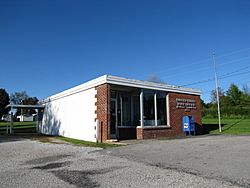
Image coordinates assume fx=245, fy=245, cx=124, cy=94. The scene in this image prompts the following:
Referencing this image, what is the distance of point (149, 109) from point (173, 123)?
2.23 metres

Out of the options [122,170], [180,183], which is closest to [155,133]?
[122,170]

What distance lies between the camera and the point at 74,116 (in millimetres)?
16312

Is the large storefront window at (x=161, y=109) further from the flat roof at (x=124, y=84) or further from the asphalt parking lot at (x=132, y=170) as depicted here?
the asphalt parking lot at (x=132, y=170)

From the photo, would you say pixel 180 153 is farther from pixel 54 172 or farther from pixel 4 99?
pixel 4 99

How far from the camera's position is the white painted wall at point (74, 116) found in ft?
47.4

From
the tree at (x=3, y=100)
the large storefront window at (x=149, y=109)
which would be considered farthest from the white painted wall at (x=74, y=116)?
the tree at (x=3, y=100)

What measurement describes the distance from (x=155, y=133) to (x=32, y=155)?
320 inches

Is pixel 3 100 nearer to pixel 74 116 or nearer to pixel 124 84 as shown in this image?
pixel 74 116

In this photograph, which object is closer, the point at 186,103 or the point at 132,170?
the point at 132,170

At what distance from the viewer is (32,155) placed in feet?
29.4


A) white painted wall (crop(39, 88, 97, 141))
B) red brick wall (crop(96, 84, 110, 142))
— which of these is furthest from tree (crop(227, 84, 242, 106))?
red brick wall (crop(96, 84, 110, 142))

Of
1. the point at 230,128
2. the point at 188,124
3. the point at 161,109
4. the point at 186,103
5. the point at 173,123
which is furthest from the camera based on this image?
the point at 230,128

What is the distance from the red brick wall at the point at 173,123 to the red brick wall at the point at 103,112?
7.75ft

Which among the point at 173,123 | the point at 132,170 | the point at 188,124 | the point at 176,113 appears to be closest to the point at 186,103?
the point at 176,113
